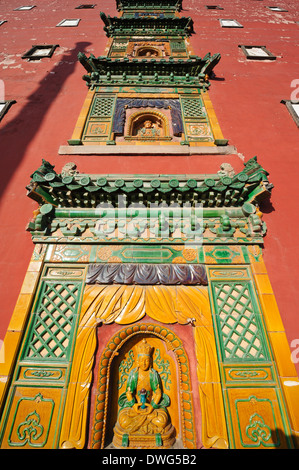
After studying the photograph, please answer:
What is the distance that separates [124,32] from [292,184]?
1060 centimetres

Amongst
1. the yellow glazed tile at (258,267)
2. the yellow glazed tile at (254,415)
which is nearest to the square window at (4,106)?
the yellow glazed tile at (258,267)

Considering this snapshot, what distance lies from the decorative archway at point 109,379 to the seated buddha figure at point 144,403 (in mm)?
216

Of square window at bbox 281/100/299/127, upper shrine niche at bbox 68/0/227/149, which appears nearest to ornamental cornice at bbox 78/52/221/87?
upper shrine niche at bbox 68/0/227/149

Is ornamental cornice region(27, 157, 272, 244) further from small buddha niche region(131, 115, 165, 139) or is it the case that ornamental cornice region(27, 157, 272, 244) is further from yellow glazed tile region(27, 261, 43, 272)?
small buddha niche region(131, 115, 165, 139)

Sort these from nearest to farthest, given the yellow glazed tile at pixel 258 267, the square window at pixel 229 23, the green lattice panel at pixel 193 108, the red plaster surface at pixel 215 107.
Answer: the yellow glazed tile at pixel 258 267, the red plaster surface at pixel 215 107, the green lattice panel at pixel 193 108, the square window at pixel 229 23

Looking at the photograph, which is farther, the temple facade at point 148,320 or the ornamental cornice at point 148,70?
the ornamental cornice at point 148,70

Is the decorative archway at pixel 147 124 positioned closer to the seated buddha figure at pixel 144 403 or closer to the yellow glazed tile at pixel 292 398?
the seated buddha figure at pixel 144 403

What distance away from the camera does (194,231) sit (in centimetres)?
524

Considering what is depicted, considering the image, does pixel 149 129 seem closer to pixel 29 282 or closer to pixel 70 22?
pixel 29 282

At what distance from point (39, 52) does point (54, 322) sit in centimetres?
1133

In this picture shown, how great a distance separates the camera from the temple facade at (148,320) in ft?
12.5

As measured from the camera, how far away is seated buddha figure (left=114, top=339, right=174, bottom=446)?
3.84m

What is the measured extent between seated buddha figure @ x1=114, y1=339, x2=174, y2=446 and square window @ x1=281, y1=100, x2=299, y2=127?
24.6ft

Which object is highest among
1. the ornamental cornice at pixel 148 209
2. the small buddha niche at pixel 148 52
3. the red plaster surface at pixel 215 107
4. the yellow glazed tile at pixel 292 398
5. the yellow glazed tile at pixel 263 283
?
the small buddha niche at pixel 148 52
